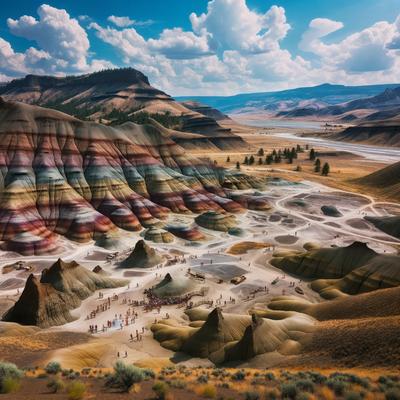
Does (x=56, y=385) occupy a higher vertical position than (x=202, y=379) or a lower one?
higher

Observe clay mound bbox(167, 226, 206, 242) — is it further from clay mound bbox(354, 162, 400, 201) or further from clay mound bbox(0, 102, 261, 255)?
clay mound bbox(354, 162, 400, 201)

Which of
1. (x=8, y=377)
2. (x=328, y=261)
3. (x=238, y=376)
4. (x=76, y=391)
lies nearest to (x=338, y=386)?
(x=238, y=376)

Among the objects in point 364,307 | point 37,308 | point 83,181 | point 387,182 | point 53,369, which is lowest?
point 37,308

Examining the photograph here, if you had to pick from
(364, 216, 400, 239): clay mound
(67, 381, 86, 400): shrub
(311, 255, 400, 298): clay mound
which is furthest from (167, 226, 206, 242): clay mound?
(67, 381, 86, 400): shrub

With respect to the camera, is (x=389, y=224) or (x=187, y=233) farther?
(x=389, y=224)

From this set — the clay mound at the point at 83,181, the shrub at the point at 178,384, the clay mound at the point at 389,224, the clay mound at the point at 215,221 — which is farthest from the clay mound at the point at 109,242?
the clay mound at the point at 389,224

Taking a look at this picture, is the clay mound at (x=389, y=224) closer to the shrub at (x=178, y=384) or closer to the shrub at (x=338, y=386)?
the shrub at (x=338, y=386)

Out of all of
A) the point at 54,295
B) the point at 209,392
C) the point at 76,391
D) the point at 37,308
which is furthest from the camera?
the point at 54,295

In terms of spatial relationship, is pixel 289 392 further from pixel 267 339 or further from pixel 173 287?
pixel 173 287
